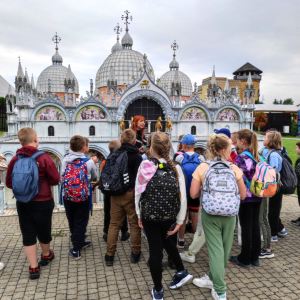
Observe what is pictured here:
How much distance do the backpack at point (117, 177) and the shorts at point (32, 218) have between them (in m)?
1.01

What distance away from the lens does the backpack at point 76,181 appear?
4875 millimetres

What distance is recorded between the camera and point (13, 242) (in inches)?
232

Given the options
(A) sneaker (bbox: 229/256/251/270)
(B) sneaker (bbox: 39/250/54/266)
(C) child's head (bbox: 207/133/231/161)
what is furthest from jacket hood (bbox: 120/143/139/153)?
(A) sneaker (bbox: 229/256/251/270)

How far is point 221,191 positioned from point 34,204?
2.96m

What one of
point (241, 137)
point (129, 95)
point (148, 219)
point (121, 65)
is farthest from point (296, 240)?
point (121, 65)

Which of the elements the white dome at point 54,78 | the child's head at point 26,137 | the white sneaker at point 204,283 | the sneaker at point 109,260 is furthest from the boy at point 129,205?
the white dome at point 54,78

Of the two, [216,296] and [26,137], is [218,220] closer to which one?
[216,296]

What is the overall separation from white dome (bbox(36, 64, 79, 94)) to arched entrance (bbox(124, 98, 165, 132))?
1745cm

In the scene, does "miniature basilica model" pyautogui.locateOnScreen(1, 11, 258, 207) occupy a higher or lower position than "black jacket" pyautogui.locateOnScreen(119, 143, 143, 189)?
higher

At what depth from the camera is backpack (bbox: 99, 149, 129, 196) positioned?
4.52m

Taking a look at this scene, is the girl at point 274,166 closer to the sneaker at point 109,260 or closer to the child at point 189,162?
the child at point 189,162

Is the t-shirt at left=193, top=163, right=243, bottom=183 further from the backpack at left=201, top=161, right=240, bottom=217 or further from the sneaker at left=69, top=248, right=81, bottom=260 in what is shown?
the sneaker at left=69, top=248, right=81, bottom=260

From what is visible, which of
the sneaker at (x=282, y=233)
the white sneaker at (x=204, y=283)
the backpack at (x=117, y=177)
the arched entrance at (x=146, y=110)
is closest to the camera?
the white sneaker at (x=204, y=283)

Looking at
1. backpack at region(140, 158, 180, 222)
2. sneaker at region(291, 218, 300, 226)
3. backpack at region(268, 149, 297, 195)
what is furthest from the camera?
sneaker at region(291, 218, 300, 226)
